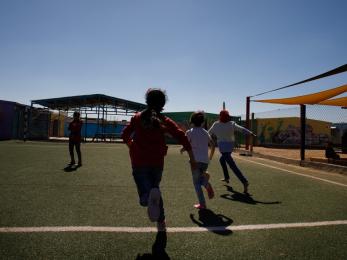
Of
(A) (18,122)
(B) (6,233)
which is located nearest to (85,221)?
(B) (6,233)

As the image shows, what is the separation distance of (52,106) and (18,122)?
6.25 m

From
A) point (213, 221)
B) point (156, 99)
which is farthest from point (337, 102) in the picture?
point (156, 99)

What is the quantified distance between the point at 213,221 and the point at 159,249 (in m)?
1.25

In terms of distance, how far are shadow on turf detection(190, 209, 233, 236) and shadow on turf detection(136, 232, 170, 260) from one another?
2.12ft

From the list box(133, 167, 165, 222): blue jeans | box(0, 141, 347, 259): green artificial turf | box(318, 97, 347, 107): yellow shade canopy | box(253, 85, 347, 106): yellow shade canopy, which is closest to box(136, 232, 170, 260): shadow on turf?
box(0, 141, 347, 259): green artificial turf

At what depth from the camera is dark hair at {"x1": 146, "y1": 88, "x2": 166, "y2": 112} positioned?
3.44 m

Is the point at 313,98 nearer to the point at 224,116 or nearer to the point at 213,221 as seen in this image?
the point at 224,116

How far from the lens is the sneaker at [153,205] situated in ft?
10.3

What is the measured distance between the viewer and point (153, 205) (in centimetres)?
315

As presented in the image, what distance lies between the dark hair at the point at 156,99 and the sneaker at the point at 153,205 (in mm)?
907

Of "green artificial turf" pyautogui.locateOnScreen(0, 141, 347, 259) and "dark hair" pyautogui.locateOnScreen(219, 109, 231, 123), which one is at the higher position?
"dark hair" pyautogui.locateOnScreen(219, 109, 231, 123)

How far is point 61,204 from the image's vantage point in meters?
4.62

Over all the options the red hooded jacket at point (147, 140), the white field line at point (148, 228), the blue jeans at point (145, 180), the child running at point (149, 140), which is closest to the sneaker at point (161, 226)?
the white field line at point (148, 228)

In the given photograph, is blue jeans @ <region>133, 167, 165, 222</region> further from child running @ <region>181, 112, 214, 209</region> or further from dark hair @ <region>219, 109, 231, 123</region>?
dark hair @ <region>219, 109, 231, 123</region>
